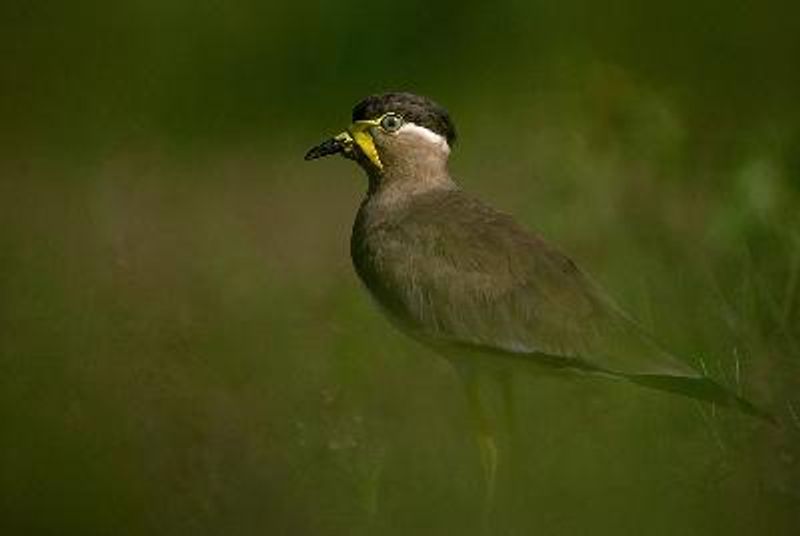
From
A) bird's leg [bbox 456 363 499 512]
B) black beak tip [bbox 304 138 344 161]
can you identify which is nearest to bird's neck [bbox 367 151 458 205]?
black beak tip [bbox 304 138 344 161]

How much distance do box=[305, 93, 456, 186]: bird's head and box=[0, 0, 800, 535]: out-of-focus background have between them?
61 centimetres

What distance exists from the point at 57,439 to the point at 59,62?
8.07ft

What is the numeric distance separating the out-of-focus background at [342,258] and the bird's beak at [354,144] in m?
0.62

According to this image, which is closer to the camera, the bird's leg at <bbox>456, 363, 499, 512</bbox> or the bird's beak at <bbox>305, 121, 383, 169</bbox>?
the bird's leg at <bbox>456, 363, 499, 512</bbox>

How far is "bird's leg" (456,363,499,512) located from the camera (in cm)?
433

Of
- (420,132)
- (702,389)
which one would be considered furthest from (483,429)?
(420,132)

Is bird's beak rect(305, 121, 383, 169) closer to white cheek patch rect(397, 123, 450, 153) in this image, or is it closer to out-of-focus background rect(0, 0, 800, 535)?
white cheek patch rect(397, 123, 450, 153)

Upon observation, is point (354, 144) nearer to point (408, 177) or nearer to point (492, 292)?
point (408, 177)

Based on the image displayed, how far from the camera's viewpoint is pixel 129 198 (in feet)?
19.8

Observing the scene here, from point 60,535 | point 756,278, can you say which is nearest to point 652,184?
point 756,278

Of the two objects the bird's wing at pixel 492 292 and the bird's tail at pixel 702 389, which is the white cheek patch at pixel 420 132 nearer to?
the bird's wing at pixel 492 292

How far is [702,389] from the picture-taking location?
4012mm

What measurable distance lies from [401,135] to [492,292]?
0.52 m

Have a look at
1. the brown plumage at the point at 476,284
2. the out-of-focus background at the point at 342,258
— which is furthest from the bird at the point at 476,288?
the out-of-focus background at the point at 342,258
